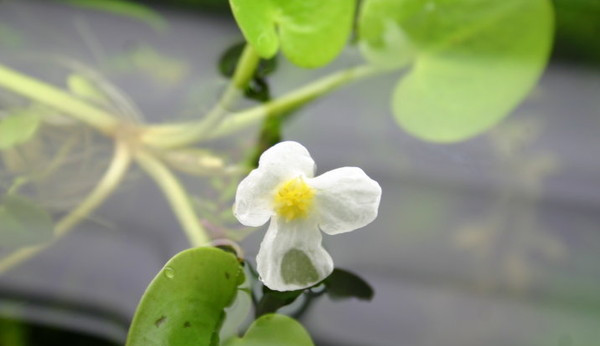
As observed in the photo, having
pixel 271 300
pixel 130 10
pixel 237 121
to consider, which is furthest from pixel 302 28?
pixel 130 10

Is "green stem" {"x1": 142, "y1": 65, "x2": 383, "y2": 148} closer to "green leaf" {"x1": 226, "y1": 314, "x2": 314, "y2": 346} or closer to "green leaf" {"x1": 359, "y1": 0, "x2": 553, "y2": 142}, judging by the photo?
"green leaf" {"x1": 359, "y1": 0, "x2": 553, "y2": 142}

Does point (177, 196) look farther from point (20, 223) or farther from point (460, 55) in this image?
point (460, 55)

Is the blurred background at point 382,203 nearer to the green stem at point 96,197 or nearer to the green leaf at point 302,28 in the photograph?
the green stem at point 96,197

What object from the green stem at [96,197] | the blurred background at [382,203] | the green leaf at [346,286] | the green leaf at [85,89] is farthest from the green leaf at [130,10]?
the green leaf at [346,286]

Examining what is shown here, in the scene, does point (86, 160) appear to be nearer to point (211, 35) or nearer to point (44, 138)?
point (44, 138)

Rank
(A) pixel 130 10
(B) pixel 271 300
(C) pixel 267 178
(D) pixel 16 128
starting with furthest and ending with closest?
(A) pixel 130 10, (D) pixel 16 128, (B) pixel 271 300, (C) pixel 267 178

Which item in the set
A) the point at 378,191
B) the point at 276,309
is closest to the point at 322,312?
the point at 276,309
